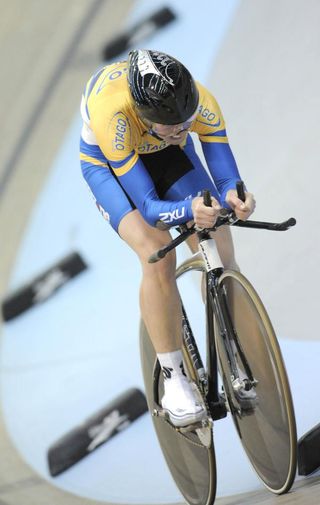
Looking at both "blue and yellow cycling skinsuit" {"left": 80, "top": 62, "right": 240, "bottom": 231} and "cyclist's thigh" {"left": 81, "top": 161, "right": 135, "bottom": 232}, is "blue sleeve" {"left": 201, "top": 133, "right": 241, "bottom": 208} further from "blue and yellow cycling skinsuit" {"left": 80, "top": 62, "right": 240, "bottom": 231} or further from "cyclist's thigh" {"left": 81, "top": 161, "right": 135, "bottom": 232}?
"cyclist's thigh" {"left": 81, "top": 161, "right": 135, "bottom": 232}

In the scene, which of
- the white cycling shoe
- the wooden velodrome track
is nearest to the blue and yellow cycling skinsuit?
the white cycling shoe

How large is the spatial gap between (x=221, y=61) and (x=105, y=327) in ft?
6.82

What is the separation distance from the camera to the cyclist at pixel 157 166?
274 centimetres

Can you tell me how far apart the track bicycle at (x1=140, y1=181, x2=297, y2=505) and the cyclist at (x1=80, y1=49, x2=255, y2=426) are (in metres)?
0.08

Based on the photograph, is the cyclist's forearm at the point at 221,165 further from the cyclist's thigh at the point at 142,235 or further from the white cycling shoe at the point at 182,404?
the white cycling shoe at the point at 182,404

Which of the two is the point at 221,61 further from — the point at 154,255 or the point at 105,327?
the point at 154,255

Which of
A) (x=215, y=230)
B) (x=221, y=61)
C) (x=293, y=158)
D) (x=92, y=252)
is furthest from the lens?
(x=221, y=61)

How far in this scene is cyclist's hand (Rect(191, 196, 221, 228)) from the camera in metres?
2.55

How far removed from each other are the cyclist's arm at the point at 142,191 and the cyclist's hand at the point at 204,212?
0.12 meters

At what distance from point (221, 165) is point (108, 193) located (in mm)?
391

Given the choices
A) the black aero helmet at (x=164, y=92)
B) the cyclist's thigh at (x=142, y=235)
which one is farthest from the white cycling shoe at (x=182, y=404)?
the black aero helmet at (x=164, y=92)

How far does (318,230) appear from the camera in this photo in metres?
4.26

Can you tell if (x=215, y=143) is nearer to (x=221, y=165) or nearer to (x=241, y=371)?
(x=221, y=165)

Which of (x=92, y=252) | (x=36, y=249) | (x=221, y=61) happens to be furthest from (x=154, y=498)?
(x=221, y=61)
